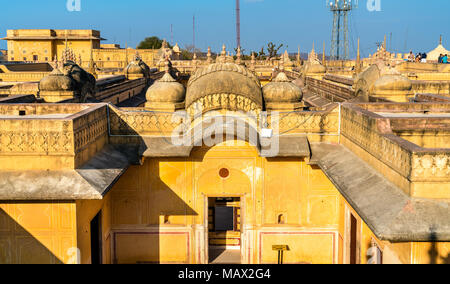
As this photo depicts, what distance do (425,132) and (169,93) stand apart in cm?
582

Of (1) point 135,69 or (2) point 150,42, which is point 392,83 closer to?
(1) point 135,69

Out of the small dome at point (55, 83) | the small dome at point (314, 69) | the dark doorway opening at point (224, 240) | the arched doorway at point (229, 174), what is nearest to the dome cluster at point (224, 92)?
the arched doorway at point (229, 174)

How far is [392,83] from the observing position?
1292 cm

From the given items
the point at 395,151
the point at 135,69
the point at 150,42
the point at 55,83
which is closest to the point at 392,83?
the point at 395,151

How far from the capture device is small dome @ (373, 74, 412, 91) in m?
12.9

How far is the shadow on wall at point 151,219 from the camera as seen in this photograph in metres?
10.2

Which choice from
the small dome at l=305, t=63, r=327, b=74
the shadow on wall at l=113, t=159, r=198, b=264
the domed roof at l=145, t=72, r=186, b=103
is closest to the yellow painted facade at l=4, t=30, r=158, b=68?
the small dome at l=305, t=63, r=327, b=74

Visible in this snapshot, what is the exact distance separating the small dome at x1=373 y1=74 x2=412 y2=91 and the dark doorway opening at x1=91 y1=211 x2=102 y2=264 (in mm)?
8196

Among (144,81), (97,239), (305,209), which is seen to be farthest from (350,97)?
(144,81)

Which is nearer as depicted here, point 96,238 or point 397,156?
point 397,156

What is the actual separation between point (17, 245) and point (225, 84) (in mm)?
5260

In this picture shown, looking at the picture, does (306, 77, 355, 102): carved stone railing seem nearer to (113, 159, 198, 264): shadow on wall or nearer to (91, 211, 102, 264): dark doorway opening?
(113, 159, 198, 264): shadow on wall

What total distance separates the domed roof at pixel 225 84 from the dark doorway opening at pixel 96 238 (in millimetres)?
3150

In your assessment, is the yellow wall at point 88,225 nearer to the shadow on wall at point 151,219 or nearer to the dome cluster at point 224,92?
the shadow on wall at point 151,219
